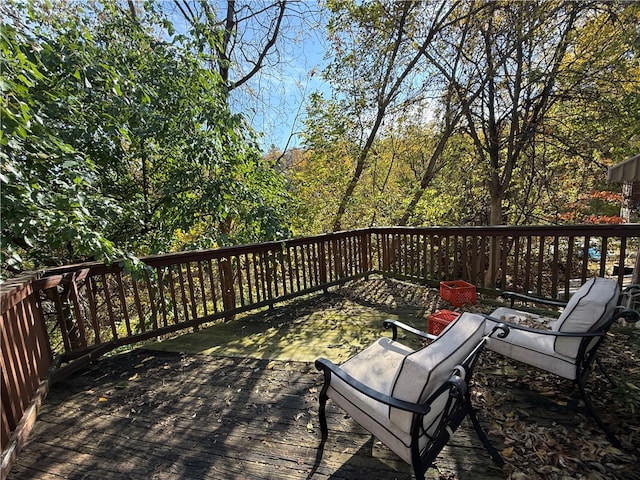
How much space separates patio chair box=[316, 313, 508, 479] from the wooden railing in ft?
6.64

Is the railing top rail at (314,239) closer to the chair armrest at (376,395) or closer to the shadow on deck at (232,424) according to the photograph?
the shadow on deck at (232,424)

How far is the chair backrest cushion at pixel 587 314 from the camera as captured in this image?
1773mm

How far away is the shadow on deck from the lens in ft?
5.33

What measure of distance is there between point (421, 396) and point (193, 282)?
3596 millimetres

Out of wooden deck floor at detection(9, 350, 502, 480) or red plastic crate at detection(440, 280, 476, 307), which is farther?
red plastic crate at detection(440, 280, 476, 307)

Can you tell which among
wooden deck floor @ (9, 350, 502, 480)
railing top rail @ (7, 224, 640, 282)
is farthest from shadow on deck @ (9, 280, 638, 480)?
railing top rail @ (7, 224, 640, 282)

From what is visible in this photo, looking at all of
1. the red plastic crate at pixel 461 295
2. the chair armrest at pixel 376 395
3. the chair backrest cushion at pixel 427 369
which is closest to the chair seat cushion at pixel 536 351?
the chair backrest cushion at pixel 427 369

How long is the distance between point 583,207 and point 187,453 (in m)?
10.1

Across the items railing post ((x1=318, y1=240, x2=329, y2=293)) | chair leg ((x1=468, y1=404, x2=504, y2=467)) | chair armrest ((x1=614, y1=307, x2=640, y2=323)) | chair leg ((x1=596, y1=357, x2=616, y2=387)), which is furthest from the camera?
railing post ((x1=318, y1=240, x2=329, y2=293))

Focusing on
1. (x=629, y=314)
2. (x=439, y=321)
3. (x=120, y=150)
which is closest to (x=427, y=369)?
(x=629, y=314)

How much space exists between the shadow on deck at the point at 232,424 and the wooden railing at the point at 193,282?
0.28 meters

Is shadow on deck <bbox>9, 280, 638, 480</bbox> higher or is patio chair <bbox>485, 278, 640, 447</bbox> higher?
patio chair <bbox>485, 278, 640, 447</bbox>

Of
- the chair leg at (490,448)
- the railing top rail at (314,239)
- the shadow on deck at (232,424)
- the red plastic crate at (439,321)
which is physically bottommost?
the shadow on deck at (232,424)

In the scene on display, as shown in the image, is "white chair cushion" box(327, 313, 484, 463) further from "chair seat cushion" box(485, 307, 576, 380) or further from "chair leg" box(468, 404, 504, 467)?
"chair seat cushion" box(485, 307, 576, 380)
